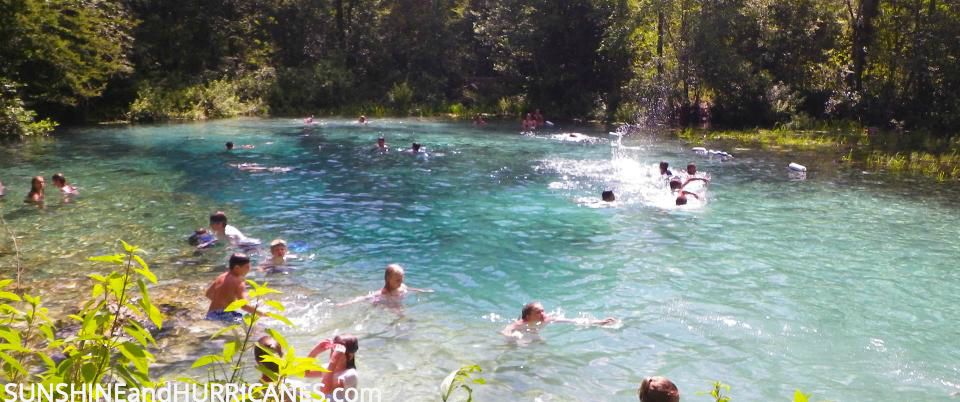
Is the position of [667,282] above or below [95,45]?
below

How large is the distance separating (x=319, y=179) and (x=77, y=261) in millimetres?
9679

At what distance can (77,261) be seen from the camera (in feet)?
39.0

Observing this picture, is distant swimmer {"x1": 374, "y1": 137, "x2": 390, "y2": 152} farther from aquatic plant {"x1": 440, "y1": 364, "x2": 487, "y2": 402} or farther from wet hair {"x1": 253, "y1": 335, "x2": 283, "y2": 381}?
aquatic plant {"x1": 440, "y1": 364, "x2": 487, "y2": 402}

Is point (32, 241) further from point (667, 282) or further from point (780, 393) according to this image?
point (780, 393)

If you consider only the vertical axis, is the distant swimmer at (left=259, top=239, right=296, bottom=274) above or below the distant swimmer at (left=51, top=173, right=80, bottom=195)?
below

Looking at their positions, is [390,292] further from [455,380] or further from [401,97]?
[401,97]

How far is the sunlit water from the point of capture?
798 centimetres

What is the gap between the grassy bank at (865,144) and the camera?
23.3 m

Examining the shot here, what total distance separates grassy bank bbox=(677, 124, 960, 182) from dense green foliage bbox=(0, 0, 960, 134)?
9.46 feet

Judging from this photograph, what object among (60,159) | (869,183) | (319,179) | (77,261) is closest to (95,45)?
(60,159)

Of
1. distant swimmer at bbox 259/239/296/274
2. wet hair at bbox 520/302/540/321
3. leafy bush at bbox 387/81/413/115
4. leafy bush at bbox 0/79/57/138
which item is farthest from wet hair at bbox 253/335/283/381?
leafy bush at bbox 387/81/413/115

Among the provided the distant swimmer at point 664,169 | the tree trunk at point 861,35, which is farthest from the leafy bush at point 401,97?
the distant swimmer at point 664,169

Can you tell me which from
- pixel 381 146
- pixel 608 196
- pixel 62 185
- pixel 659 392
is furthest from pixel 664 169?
pixel 62 185

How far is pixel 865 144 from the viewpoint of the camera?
29.3 metres
